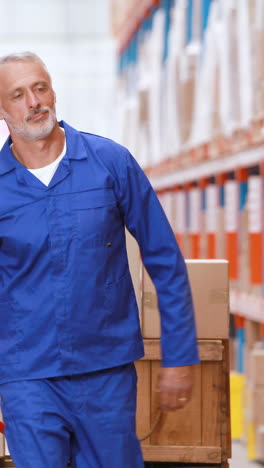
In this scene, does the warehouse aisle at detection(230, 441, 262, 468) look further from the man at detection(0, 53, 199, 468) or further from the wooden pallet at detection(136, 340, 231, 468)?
the man at detection(0, 53, 199, 468)

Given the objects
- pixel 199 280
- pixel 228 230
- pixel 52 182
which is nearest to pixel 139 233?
pixel 52 182

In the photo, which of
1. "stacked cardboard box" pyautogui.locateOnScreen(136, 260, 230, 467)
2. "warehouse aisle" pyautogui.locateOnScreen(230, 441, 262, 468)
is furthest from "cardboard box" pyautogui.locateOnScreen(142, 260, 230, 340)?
"warehouse aisle" pyautogui.locateOnScreen(230, 441, 262, 468)

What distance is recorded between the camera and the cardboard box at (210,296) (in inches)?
138

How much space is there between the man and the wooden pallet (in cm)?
86

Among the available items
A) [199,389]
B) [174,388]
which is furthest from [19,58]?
[199,389]

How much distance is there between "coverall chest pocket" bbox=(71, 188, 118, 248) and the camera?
2609 millimetres

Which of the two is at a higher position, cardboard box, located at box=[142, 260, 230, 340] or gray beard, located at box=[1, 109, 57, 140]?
gray beard, located at box=[1, 109, 57, 140]

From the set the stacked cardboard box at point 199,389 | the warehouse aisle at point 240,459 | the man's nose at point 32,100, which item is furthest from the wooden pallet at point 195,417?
the warehouse aisle at point 240,459

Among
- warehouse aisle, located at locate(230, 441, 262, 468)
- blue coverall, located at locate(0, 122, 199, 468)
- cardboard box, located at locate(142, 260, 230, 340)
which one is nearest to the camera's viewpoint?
blue coverall, located at locate(0, 122, 199, 468)

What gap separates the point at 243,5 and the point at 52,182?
3184mm

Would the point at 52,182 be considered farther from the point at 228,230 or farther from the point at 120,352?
the point at 228,230

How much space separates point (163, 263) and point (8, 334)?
44 cm

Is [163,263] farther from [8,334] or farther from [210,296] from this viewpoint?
[210,296]

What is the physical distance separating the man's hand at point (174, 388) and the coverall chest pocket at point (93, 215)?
0.38 meters
